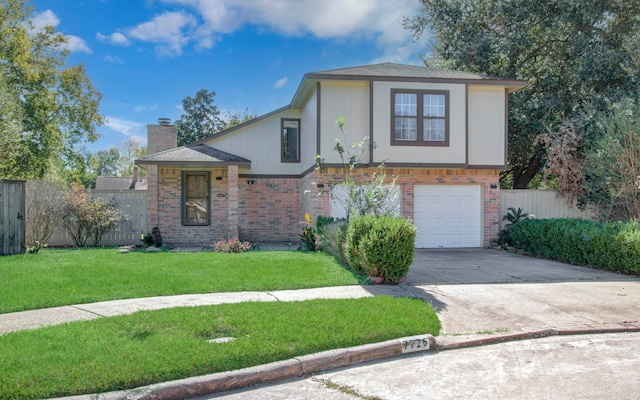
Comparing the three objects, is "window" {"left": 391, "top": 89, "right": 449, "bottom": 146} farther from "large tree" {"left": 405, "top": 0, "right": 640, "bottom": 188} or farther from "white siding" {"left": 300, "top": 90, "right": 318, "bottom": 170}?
"large tree" {"left": 405, "top": 0, "right": 640, "bottom": 188}

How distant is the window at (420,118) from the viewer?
1459cm

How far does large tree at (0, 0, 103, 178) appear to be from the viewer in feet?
74.6

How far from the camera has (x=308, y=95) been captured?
15992 millimetres

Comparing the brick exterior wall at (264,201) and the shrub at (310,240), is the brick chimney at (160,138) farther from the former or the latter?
the shrub at (310,240)

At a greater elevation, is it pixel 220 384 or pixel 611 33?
pixel 611 33

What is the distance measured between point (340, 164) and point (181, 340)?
9.92 meters

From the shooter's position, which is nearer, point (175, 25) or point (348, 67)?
point (348, 67)

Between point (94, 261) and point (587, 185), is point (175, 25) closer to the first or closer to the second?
point (94, 261)

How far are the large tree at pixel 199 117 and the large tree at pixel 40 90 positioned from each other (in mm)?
13424

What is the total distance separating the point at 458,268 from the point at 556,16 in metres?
12.6

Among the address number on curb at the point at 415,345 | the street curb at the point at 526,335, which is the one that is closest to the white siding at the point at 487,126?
the street curb at the point at 526,335

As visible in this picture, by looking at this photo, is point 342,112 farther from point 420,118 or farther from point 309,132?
point 420,118

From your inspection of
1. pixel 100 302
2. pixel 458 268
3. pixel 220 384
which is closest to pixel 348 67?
pixel 458 268

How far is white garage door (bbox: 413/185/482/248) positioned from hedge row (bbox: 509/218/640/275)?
1.46m
